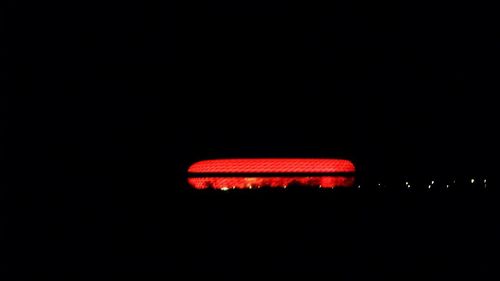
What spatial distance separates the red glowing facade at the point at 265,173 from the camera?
131 cm

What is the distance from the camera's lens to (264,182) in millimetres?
1322

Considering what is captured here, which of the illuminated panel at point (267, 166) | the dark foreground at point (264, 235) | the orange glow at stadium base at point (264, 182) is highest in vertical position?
the illuminated panel at point (267, 166)

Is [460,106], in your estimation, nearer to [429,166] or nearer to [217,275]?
[429,166]

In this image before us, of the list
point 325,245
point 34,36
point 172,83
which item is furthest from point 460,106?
→ point 34,36

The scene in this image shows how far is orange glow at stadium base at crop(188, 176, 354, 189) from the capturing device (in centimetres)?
132

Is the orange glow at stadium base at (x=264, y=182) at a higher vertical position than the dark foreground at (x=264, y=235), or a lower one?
higher

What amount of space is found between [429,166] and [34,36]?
88 cm

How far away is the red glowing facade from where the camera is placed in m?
1.31

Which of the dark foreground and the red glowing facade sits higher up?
the red glowing facade

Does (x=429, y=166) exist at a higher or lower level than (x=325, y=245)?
higher

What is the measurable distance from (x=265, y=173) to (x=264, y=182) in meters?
0.03

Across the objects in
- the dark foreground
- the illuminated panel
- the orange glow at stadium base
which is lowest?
the dark foreground

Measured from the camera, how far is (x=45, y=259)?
53.7 inches

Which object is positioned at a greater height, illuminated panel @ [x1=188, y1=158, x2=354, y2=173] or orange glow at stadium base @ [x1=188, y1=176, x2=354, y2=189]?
illuminated panel @ [x1=188, y1=158, x2=354, y2=173]
